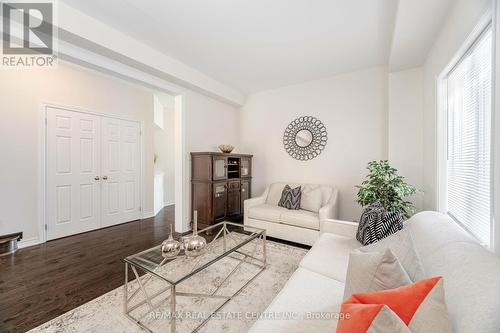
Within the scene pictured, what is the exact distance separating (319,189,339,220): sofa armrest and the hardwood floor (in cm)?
64

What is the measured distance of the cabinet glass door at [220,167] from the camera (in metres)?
3.38

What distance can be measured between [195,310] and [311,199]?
2.20m

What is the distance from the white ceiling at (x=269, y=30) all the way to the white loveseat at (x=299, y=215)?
1959mm

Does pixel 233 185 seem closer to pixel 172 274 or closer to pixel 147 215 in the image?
pixel 147 215

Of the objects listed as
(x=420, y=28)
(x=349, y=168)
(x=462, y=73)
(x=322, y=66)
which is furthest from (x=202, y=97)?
(x=462, y=73)

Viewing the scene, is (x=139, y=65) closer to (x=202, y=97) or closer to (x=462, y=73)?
(x=202, y=97)

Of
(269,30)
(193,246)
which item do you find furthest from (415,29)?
(193,246)

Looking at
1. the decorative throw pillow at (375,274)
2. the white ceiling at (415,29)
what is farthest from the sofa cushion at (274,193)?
the decorative throw pillow at (375,274)

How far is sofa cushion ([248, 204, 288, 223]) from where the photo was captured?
306 cm

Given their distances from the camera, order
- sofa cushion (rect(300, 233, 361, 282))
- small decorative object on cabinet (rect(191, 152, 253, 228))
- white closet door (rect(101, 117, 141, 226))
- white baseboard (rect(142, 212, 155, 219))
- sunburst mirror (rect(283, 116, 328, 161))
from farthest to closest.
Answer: white baseboard (rect(142, 212, 155, 219)), white closet door (rect(101, 117, 141, 226)), sunburst mirror (rect(283, 116, 328, 161)), small decorative object on cabinet (rect(191, 152, 253, 228)), sofa cushion (rect(300, 233, 361, 282))

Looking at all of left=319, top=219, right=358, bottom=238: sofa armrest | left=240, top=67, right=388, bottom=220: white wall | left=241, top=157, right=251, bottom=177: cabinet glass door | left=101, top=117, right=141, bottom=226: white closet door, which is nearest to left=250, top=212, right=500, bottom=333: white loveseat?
left=319, top=219, right=358, bottom=238: sofa armrest

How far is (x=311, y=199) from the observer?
3.21 metres

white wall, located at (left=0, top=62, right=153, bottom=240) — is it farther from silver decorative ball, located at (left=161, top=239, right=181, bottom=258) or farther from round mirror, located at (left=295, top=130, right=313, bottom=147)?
round mirror, located at (left=295, top=130, right=313, bottom=147)

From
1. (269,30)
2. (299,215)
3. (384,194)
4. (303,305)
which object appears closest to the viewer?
(303,305)
